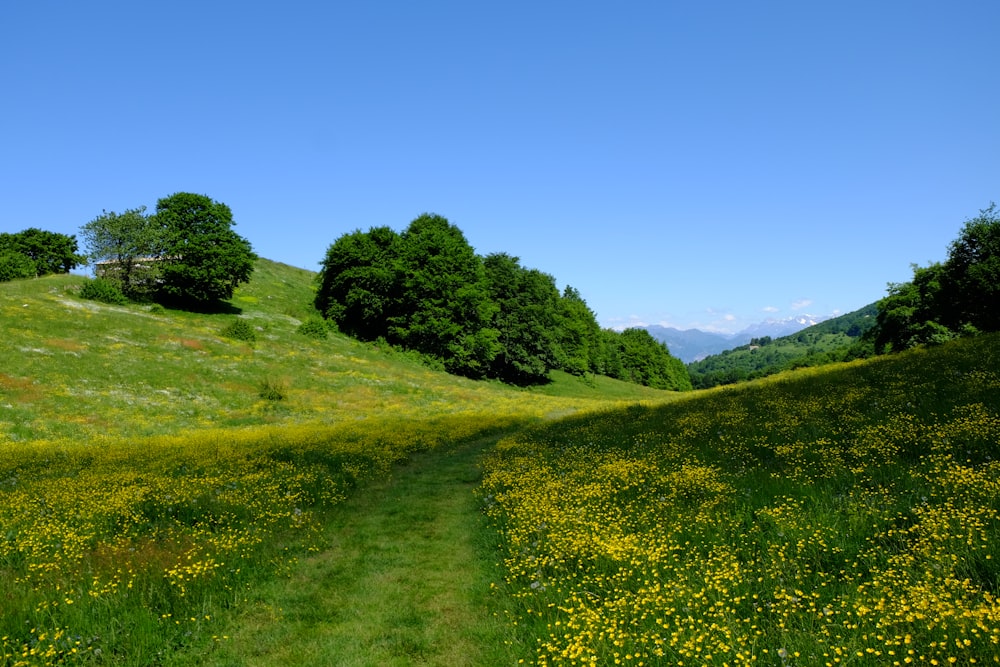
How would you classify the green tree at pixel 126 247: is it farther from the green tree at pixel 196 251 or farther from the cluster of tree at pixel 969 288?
the cluster of tree at pixel 969 288

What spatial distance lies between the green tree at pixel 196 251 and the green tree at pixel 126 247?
3.33ft

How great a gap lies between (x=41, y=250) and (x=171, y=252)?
59.0 m

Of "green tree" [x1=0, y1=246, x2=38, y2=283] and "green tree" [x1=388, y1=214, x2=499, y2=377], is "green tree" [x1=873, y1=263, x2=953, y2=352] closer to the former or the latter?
"green tree" [x1=388, y1=214, x2=499, y2=377]

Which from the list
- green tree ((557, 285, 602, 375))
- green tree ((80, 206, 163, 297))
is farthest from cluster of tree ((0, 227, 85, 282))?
green tree ((557, 285, 602, 375))

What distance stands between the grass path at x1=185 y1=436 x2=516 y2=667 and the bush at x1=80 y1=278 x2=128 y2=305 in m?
57.4

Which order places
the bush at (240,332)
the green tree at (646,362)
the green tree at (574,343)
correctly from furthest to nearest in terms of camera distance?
the green tree at (646,362) → the green tree at (574,343) → the bush at (240,332)

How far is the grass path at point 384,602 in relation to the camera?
24.1 feet

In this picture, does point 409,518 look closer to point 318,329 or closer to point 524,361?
point 318,329

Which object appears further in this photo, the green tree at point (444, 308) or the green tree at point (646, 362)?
the green tree at point (646, 362)

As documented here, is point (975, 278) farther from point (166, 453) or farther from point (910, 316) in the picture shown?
point (166, 453)

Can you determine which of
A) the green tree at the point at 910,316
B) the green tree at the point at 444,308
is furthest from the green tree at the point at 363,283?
the green tree at the point at 910,316

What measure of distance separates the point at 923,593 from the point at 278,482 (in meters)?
15.1

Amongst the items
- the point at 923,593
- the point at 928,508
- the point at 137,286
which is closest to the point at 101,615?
the point at 923,593

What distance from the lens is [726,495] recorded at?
10.7m
